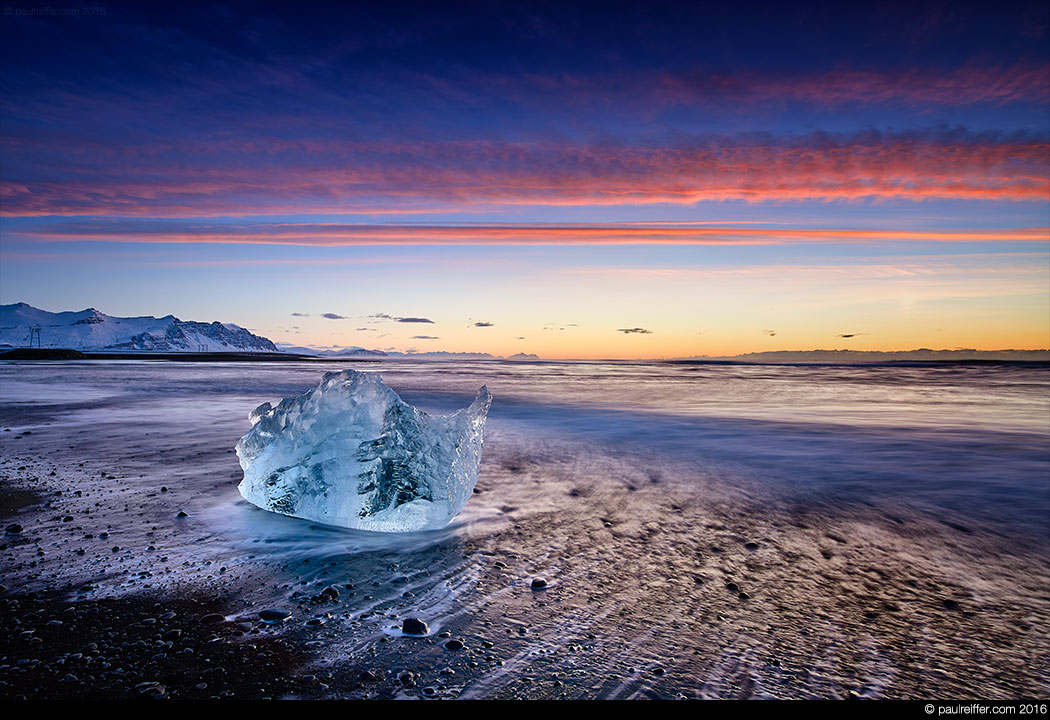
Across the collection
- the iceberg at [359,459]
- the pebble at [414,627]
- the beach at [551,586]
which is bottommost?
the beach at [551,586]

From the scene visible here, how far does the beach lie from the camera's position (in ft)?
8.45

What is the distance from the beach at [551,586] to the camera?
257 cm

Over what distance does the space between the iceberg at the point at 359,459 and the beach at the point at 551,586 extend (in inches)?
9.9

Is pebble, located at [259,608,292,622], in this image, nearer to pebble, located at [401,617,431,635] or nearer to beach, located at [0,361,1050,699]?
beach, located at [0,361,1050,699]

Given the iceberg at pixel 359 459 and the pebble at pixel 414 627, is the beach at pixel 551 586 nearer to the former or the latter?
the pebble at pixel 414 627

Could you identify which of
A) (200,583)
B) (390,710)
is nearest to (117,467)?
(200,583)

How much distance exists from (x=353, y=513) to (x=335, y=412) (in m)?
1.15

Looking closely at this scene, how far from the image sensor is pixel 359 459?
5.30 metres

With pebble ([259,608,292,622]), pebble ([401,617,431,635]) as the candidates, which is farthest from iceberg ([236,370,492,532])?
pebble ([401,617,431,635])

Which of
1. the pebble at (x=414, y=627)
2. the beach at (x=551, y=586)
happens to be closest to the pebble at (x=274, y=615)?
the beach at (x=551, y=586)

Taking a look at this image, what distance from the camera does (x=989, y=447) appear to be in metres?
9.73

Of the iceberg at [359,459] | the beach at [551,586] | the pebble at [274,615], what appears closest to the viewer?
the beach at [551,586]

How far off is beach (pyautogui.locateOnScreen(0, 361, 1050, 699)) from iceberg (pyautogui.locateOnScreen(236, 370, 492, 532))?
25cm

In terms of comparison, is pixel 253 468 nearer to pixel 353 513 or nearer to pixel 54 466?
pixel 353 513
